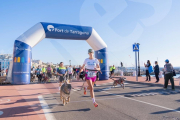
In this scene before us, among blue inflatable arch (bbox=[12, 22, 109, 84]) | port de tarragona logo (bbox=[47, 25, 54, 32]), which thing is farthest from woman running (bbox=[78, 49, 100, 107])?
port de tarragona logo (bbox=[47, 25, 54, 32])

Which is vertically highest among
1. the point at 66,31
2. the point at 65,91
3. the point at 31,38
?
the point at 66,31

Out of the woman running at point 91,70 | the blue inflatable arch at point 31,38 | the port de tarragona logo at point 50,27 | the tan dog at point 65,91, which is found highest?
the port de tarragona logo at point 50,27

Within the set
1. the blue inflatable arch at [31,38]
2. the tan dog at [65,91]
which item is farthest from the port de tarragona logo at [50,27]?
the tan dog at [65,91]

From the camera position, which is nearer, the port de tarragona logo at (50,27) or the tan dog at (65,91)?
the tan dog at (65,91)

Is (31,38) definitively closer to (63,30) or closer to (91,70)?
(63,30)

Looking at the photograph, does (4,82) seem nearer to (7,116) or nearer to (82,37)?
(82,37)

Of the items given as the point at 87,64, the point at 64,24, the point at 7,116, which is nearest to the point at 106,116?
the point at 87,64

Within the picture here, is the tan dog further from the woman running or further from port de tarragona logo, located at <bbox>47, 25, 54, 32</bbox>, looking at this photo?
port de tarragona logo, located at <bbox>47, 25, 54, 32</bbox>

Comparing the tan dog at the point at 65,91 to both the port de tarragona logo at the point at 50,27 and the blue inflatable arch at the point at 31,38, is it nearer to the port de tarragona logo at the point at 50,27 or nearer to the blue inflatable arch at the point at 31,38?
the blue inflatable arch at the point at 31,38

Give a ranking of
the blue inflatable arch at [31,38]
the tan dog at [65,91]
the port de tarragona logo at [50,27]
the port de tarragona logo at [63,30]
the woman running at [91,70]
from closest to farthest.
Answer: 1. the woman running at [91,70]
2. the tan dog at [65,91]
3. the blue inflatable arch at [31,38]
4. the port de tarragona logo at [50,27]
5. the port de tarragona logo at [63,30]

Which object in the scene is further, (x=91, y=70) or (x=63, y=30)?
(x=63, y=30)

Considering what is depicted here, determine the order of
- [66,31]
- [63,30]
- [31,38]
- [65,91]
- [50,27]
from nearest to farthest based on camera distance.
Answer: [65,91] → [31,38] → [50,27] → [63,30] → [66,31]

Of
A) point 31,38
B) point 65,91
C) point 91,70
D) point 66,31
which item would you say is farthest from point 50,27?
point 91,70

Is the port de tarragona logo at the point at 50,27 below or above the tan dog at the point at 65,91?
above
